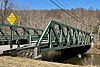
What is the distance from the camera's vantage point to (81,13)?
13600 centimetres

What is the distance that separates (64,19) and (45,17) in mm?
9146

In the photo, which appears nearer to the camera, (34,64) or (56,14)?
(34,64)

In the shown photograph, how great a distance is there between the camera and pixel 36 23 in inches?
4872

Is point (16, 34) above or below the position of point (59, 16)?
below

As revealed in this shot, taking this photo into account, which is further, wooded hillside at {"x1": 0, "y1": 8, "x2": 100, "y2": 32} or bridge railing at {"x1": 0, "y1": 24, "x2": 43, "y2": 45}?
wooded hillside at {"x1": 0, "y1": 8, "x2": 100, "y2": 32}

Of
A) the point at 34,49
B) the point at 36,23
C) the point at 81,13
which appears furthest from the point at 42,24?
the point at 34,49

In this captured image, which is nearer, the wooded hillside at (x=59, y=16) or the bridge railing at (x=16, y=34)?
the bridge railing at (x=16, y=34)

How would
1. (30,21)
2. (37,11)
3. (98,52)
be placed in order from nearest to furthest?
(98,52) < (30,21) < (37,11)

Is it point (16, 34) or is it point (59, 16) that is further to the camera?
point (59, 16)

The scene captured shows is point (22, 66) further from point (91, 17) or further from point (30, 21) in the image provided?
point (91, 17)

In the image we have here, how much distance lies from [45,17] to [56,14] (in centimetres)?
967

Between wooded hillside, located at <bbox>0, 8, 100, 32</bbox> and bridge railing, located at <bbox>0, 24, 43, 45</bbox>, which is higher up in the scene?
wooded hillside, located at <bbox>0, 8, 100, 32</bbox>

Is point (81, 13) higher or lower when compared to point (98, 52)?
higher

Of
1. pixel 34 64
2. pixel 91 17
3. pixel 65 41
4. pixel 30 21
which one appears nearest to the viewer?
pixel 34 64
